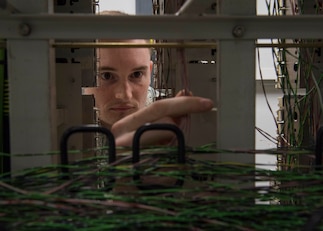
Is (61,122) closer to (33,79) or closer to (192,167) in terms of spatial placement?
(33,79)

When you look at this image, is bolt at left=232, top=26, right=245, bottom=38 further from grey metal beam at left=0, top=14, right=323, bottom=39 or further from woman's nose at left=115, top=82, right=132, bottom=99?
woman's nose at left=115, top=82, right=132, bottom=99

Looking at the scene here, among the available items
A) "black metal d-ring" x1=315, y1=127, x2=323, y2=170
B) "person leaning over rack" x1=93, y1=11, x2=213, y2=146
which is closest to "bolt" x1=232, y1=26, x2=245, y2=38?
"black metal d-ring" x1=315, y1=127, x2=323, y2=170

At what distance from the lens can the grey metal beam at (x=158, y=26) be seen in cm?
88

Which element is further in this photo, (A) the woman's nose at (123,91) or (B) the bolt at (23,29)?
(A) the woman's nose at (123,91)

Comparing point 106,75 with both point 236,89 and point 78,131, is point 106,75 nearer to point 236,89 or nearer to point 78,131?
point 236,89

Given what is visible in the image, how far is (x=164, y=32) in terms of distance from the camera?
2.97 feet

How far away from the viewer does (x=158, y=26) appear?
0.90 meters

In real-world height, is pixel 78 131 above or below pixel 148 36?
below

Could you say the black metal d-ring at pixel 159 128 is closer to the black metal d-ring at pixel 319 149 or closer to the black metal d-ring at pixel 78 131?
the black metal d-ring at pixel 78 131

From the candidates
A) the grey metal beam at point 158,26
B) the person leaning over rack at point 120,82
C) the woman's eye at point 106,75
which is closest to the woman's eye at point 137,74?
the person leaning over rack at point 120,82

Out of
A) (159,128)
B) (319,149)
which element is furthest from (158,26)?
(319,149)

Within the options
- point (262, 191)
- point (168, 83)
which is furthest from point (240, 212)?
point (168, 83)

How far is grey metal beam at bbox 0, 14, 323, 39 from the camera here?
2.90 feet

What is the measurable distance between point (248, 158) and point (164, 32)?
1.15ft
